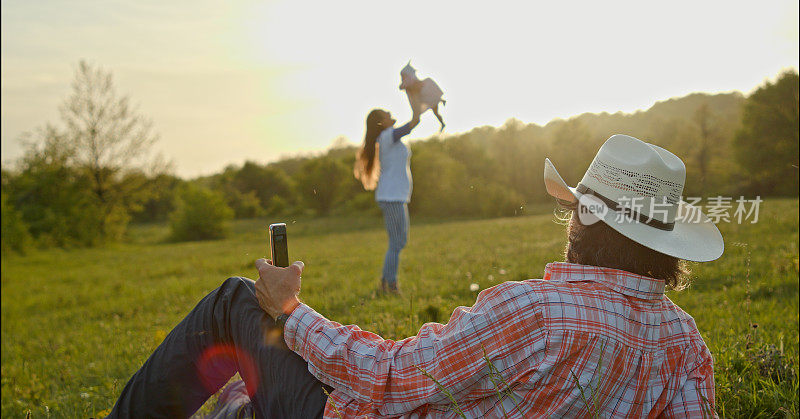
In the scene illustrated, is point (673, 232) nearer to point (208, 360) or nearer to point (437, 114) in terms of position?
point (208, 360)

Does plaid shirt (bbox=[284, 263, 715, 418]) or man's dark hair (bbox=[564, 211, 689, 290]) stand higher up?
man's dark hair (bbox=[564, 211, 689, 290])

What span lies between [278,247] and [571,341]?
3.91ft

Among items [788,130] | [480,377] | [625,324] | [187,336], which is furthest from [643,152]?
[788,130]

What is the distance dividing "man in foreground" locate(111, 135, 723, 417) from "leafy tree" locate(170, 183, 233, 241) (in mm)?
34356

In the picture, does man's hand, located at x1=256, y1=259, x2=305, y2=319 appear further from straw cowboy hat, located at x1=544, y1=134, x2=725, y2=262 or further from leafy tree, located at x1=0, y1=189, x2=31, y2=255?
leafy tree, located at x1=0, y1=189, x2=31, y2=255

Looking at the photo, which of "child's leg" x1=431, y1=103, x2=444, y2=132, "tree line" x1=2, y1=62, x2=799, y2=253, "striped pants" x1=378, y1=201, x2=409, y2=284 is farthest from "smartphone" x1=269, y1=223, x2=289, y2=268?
"tree line" x1=2, y1=62, x2=799, y2=253

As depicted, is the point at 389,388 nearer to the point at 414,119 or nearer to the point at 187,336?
the point at 187,336

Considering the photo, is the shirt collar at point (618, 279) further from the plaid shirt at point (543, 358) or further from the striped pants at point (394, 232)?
the striped pants at point (394, 232)

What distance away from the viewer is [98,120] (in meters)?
28.6

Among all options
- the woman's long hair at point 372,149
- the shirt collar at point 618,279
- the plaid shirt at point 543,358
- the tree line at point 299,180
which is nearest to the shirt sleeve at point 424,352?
the plaid shirt at point 543,358

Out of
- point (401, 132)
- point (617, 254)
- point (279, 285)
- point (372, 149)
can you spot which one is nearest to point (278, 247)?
point (279, 285)

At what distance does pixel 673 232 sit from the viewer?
183 centimetres

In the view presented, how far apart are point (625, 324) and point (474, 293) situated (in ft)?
14.1

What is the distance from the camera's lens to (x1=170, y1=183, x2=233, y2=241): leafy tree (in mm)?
34594
